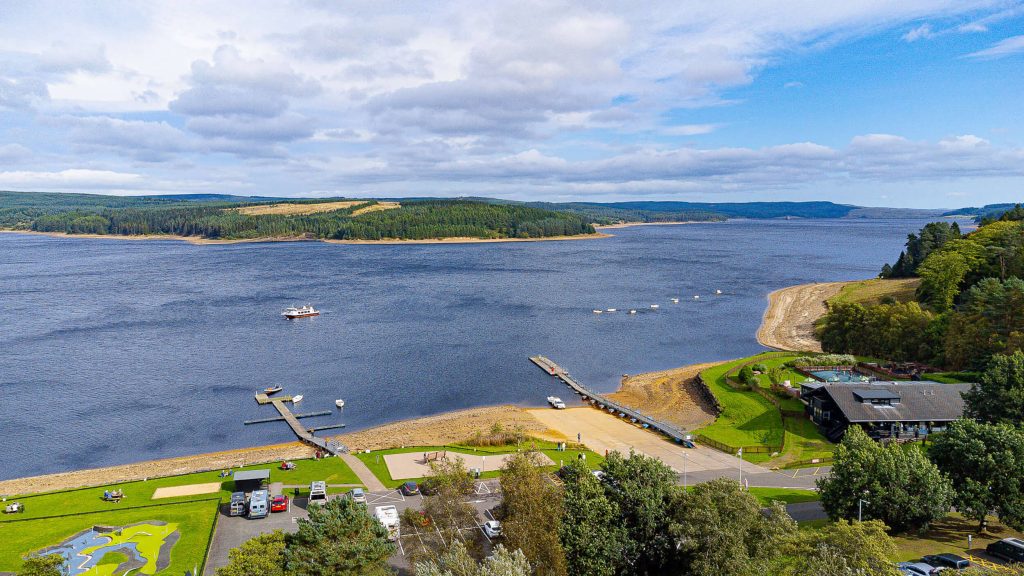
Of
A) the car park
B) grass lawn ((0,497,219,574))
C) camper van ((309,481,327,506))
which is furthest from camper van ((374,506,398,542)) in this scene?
grass lawn ((0,497,219,574))

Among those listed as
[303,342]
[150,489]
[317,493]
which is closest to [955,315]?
[317,493]

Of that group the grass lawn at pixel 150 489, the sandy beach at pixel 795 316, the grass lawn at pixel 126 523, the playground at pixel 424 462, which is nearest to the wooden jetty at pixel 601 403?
the playground at pixel 424 462

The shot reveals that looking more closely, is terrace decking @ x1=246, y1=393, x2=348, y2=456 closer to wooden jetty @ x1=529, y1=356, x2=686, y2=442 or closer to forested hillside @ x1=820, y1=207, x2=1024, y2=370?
wooden jetty @ x1=529, y1=356, x2=686, y2=442

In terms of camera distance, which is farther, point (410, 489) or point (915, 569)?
point (410, 489)

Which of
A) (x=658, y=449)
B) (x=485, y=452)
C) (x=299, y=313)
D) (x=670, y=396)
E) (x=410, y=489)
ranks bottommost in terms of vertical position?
(x=670, y=396)

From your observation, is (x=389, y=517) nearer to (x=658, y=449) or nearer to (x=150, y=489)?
(x=150, y=489)

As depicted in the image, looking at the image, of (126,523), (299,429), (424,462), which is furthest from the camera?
(299,429)

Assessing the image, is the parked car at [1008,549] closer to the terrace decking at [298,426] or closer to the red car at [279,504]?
the red car at [279,504]
